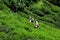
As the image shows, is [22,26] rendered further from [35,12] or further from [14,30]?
[35,12]

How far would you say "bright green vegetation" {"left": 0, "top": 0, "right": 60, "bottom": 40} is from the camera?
40250 mm

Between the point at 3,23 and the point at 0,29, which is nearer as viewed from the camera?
the point at 0,29

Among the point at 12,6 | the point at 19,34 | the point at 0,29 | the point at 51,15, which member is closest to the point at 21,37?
the point at 19,34

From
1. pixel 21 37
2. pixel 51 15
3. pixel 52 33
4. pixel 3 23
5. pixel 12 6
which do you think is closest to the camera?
pixel 21 37

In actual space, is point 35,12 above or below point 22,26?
below

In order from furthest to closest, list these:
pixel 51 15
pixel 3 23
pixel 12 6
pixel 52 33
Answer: pixel 51 15, pixel 12 6, pixel 52 33, pixel 3 23

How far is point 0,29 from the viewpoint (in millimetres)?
40531

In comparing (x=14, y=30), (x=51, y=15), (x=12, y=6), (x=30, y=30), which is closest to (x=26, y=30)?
(x=30, y=30)

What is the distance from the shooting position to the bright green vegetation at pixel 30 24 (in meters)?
40.2

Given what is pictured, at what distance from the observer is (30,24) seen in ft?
162

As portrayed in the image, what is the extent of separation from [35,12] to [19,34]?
2626 cm

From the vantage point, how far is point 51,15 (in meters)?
65.8

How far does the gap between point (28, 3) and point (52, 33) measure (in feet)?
72.2

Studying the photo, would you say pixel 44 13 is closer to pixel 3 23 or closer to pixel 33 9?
pixel 33 9
